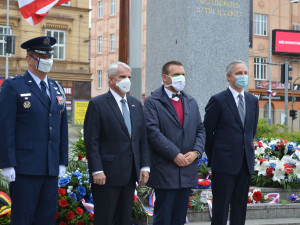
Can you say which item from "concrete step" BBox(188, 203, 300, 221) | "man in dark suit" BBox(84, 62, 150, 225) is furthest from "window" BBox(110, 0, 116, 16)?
"man in dark suit" BBox(84, 62, 150, 225)

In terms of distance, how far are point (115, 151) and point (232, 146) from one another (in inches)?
57.3

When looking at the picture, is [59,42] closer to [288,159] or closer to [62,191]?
[288,159]

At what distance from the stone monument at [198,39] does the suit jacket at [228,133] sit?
11.1 feet

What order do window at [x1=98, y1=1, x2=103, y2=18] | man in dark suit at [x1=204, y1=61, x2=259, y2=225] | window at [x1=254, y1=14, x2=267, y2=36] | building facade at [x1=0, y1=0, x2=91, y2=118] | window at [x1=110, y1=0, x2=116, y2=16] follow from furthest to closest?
window at [x1=98, y1=1, x2=103, y2=18] < window at [x1=110, y1=0, x2=116, y2=16] < window at [x1=254, y1=14, x2=267, y2=36] < building facade at [x1=0, y1=0, x2=91, y2=118] < man in dark suit at [x1=204, y1=61, x2=259, y2=225]

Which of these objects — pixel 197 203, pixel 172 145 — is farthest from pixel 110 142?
pixel 197 203

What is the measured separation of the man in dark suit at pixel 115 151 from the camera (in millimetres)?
4902

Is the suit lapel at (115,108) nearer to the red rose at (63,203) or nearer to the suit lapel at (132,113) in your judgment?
the suit lapel at (132,113)

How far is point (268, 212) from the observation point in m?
7.20

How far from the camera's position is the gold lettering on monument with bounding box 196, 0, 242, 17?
9423mm

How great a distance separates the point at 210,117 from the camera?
232 inches

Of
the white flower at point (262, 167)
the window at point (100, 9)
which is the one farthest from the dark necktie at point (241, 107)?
the window at point (100, 9)

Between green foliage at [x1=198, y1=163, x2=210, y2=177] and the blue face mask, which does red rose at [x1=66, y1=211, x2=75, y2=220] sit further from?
green foliage at [x1=198, y1=163, x2=210, y2=177]

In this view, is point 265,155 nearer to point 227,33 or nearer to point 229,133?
point 227,33

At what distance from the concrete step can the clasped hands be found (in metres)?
1.66
